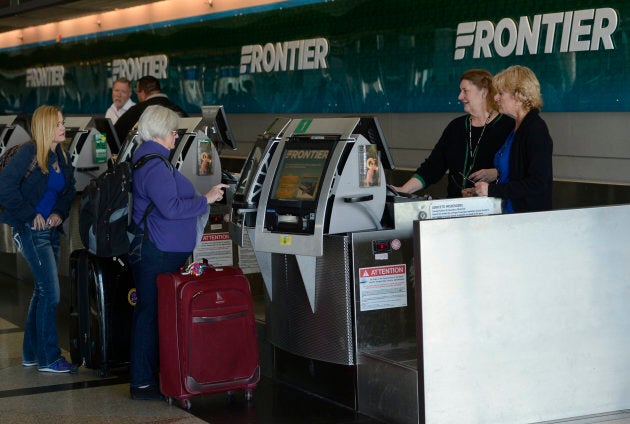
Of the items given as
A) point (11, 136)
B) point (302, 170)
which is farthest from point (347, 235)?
point (11, 136)

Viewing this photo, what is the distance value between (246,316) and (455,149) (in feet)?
4.72

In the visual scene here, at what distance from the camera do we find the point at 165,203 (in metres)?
4.77

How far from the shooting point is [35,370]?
5.72 metres

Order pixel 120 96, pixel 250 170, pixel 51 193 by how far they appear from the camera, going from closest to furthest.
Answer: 1. pixel 250 170
2. pixel 51 193
3. pixel 120 96

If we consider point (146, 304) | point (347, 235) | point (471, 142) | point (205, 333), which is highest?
point (471, 142)

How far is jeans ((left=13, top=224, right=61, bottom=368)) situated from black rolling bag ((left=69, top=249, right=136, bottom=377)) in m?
0.14

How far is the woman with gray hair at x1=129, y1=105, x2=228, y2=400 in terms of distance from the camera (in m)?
4.80

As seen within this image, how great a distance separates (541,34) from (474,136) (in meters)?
1.23

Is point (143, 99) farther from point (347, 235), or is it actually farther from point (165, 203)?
point (347, 235)

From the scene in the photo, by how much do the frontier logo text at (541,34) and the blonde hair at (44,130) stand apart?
2824 millimetres

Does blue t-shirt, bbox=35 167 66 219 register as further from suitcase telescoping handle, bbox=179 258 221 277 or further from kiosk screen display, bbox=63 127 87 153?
kiosk screen display, bbox=63 127 87 153

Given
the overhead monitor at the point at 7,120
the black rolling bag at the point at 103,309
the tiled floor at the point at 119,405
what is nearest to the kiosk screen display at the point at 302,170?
the tiled floor at the point at 119,405

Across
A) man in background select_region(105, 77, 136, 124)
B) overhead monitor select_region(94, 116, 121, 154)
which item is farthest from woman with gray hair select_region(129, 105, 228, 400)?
man in background select_region(105, 77, 136, 124)

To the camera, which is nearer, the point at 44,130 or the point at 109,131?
the point at 44,130
